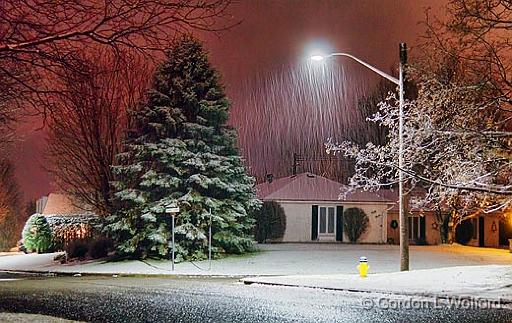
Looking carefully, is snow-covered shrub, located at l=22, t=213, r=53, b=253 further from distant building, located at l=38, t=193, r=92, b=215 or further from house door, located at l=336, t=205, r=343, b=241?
house door, located at l=336, t=205, r=343, b=241

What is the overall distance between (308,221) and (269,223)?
2.48m

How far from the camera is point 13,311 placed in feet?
38.9

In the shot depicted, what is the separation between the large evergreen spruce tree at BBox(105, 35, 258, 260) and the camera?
2898cm

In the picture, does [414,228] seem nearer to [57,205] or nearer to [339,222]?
[339,222]

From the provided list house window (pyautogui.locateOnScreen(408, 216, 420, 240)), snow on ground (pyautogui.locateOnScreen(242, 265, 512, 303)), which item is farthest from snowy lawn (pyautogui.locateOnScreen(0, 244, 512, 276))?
house window (pyautogui.locateOnScreen(408, 216, 420, 240))

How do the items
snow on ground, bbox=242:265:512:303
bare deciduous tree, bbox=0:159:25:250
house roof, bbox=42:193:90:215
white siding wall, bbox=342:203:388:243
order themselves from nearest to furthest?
1. snow on ground, bbox=242:265:512:303
2. white siding wall, bbox=342:203:388:243
3. house roof, bbox=42:193:90:215
4. bare deciduous tree, bbox=0:159:25:250

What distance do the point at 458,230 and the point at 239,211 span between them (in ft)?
68.1

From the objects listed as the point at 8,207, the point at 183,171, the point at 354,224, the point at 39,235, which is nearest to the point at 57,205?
the point at 39,235

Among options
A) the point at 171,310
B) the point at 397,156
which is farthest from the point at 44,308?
the point at 397,156

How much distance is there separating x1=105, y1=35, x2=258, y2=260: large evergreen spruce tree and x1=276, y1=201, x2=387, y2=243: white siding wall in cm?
864

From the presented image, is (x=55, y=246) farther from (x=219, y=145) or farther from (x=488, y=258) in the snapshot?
(x=488, y=258)

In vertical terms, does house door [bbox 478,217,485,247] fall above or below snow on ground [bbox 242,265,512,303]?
above

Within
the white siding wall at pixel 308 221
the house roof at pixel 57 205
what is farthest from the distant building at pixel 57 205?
the white siding wall at pixel 308 221

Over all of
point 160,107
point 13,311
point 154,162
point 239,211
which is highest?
point 160,107
